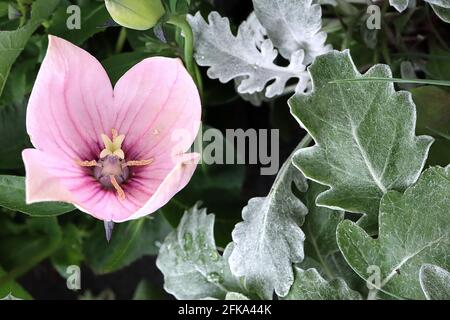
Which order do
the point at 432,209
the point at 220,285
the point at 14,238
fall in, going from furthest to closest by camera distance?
the point at 14,238
the point at 220,285
the point at 432,209

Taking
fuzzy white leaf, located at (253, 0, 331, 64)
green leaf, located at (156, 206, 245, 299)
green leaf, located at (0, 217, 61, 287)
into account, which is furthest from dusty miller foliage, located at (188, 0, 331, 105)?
green leaf, located at (0, 217, 61, 287)

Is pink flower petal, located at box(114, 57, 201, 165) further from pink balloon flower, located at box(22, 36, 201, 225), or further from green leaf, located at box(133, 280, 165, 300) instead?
green leaf, located at box(133, 280, 165, 300)

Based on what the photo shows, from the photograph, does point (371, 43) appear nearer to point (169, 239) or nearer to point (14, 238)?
point (169, 239)

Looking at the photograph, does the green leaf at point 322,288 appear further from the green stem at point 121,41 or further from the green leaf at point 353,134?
the green stem at point 121,41

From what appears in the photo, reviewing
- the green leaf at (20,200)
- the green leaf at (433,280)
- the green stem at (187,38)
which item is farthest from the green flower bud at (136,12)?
the green leaf at (433,280)

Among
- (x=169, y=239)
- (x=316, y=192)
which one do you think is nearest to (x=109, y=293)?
(x=169, y=239)
